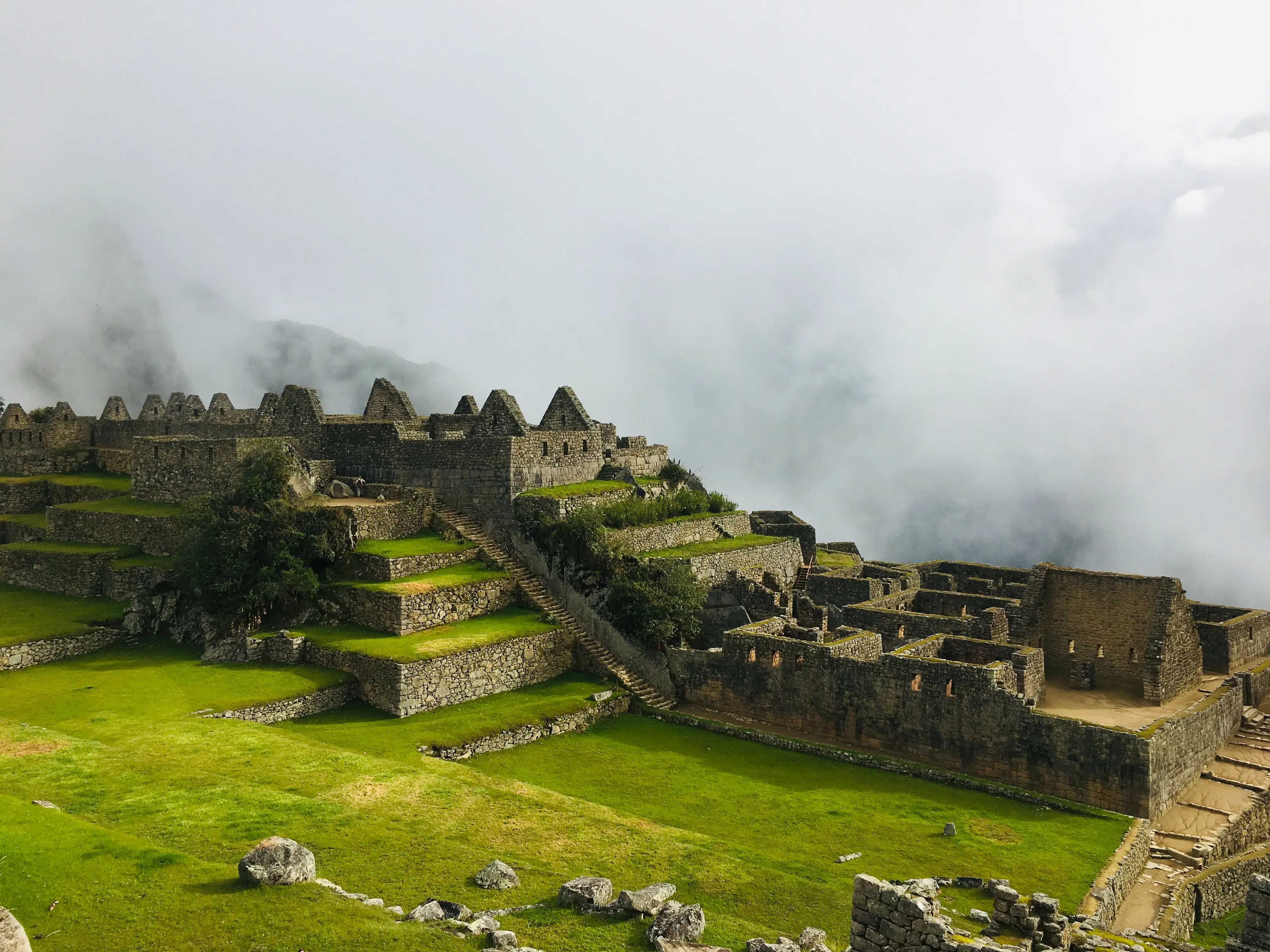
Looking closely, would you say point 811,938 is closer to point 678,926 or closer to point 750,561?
point 678,926

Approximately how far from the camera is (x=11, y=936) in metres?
9.12

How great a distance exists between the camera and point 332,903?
39.0 ft

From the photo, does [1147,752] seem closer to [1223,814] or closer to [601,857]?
[1223,814]

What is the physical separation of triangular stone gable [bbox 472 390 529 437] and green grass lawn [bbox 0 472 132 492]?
610 inches

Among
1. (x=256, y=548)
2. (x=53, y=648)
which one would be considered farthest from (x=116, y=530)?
(x=256, y=548)

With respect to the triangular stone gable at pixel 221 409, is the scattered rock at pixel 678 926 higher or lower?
lower

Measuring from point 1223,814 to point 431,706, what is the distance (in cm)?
1973

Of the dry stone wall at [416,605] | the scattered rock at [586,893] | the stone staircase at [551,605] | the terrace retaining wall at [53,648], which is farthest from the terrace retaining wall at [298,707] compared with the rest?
the scattered rock at [586,893]

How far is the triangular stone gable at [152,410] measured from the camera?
45969 mm

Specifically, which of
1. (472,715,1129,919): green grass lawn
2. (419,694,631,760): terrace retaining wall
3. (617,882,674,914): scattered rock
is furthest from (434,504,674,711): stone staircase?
(617,882,674,914): scattered rock

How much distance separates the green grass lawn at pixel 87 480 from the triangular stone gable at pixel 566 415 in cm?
1738

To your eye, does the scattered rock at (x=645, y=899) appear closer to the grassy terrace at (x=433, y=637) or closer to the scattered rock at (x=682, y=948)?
the scattered rock at (x=682, y=948)

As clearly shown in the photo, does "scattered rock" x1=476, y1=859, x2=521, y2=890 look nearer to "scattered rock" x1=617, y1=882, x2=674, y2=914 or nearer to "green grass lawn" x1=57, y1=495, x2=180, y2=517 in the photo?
"scattered rock" x1=617, y1=882, x2=674, y2=914

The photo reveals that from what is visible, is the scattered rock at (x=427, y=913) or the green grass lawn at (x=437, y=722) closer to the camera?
the scattered rock at (x=427, y=913)
